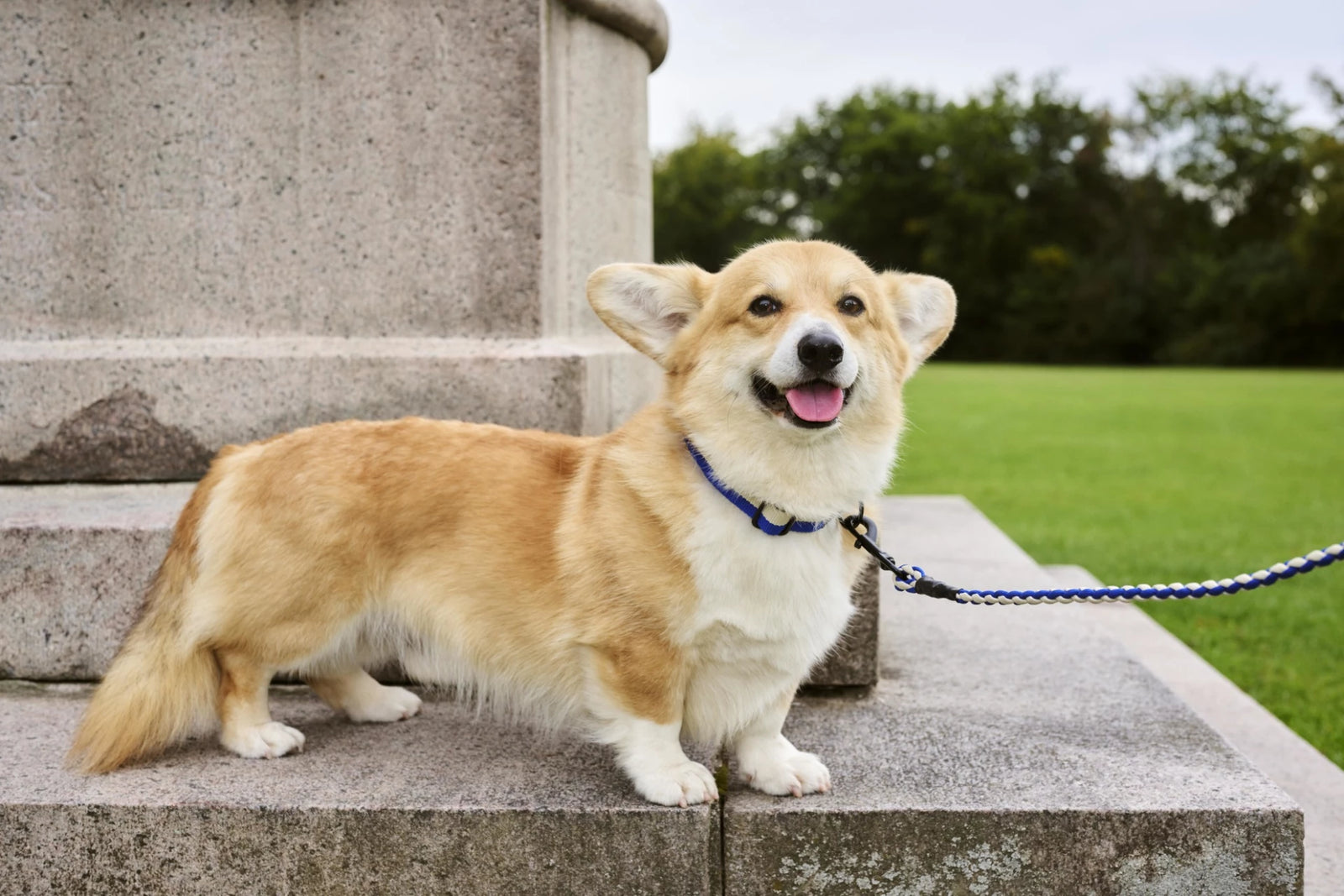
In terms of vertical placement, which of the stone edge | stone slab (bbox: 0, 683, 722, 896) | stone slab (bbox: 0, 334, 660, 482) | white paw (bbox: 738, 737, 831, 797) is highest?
the stone edge

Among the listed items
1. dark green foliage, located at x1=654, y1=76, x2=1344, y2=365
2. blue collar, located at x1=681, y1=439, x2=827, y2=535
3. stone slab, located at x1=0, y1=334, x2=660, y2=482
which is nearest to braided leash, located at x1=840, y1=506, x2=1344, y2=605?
blue collar, located at x1=681, y1=439, x2=827, y2=535

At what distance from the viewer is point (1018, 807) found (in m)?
2.29

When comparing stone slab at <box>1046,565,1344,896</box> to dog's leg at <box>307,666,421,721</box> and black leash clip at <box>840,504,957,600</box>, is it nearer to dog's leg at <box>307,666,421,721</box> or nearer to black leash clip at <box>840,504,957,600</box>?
black leash clip at <box>840,504,957,600</box>

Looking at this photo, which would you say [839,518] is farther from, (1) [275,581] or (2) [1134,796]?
(1) [275,581]

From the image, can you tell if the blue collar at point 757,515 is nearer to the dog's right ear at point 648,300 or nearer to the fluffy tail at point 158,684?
the dog's right ear at point 648,300

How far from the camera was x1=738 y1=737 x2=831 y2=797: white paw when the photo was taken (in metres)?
2.40

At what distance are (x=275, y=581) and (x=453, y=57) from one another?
1.71m

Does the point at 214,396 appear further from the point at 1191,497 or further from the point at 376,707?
the point at 1191,497

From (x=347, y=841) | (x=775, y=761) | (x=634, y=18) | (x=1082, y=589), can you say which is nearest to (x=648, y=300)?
(x=775, y=761)

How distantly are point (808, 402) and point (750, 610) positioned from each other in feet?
1.49

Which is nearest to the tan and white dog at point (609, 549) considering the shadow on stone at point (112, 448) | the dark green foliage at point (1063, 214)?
the shadow on stone at point (112, 448)

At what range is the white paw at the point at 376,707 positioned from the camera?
2.88 metres

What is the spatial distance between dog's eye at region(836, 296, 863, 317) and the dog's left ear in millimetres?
159

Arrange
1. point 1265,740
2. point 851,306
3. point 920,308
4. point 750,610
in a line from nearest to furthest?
point 750,610
point 851,306
point 920,308
point 1265,740
